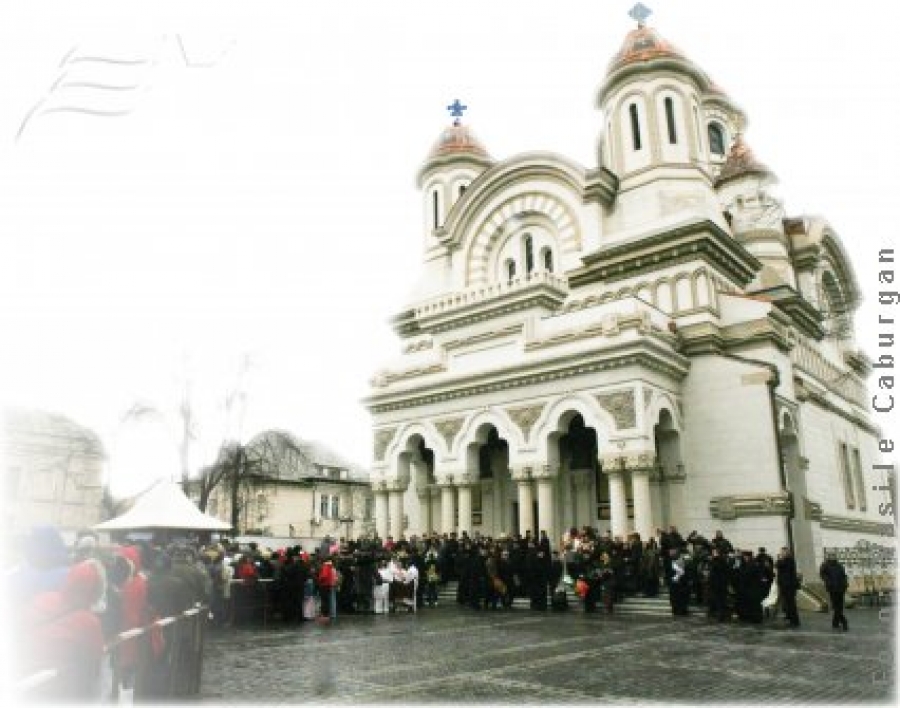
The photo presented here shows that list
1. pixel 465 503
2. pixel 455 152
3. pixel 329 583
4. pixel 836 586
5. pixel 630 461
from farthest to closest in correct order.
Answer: pixel 455 152 → pixel 465 503 → pixel 630 461 → pixel 329 583 → pixel 836 586

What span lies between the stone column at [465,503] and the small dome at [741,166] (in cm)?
1781

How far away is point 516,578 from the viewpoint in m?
19.6

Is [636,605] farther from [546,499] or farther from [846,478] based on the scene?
[846,478]

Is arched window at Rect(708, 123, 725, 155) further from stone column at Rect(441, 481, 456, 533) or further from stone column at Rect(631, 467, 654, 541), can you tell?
stone column at Rect(441, 481, 456, 533)

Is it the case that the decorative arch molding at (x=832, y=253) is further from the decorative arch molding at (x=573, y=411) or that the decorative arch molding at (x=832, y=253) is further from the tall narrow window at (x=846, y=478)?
the decorative arch molding at (x=573, y=411)

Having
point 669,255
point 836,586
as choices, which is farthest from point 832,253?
point 836,586

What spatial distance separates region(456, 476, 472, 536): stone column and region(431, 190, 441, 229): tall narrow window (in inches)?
577

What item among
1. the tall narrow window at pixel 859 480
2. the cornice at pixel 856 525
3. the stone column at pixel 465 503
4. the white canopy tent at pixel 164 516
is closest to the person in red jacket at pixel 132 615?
the white canopy tent at pixel 164 516

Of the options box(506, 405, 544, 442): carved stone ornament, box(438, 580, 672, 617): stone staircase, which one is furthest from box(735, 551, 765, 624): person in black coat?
box(506, 405, 544, 442): carved stone ornament

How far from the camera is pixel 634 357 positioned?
2141 centimetres

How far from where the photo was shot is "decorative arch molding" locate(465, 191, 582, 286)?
95.7 ft

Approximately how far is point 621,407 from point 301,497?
31.4 metres

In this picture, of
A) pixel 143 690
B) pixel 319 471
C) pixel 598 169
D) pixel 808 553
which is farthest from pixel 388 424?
pixel 319 471

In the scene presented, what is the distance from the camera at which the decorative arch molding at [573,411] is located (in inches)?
855
